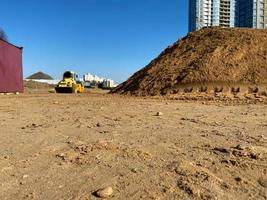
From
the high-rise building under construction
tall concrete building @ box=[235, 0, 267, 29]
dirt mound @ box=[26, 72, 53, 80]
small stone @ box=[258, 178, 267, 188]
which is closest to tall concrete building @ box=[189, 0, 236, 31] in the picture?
the high-rise building under construction

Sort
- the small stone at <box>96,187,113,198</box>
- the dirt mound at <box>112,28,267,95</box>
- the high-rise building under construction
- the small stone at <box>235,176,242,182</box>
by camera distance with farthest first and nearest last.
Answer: the high-rise building under construction
the dirt mound at <box>112,28,267,95</box>
the small stone at <box>235,176,242,182</box>
the small stone at <box>96,187,113,198</box>

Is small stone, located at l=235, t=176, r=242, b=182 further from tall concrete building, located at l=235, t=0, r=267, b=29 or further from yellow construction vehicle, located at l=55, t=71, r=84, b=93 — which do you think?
tall concrete building, located at l=235, t=0, r=267, b=29

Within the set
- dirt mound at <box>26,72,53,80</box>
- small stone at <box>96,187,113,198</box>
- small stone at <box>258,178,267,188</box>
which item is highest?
dirt mound at <box>26,72,53,80</box>

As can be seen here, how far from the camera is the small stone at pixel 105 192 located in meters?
4.14


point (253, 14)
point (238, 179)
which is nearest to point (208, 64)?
point (238, 179)

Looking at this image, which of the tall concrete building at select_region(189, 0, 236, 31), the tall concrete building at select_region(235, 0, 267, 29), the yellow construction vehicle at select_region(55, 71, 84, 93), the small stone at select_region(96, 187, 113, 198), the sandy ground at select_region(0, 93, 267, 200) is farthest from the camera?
the tall concrete building at select_region(189, 0, 236, 31)

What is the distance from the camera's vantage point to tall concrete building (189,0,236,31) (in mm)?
79812

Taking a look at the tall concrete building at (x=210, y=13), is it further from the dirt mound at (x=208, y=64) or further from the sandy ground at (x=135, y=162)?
the sandy ground at (x=135, y=162)

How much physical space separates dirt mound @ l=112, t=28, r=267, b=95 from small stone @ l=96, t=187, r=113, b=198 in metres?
18.0

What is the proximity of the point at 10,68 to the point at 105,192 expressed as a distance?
29.8 metres

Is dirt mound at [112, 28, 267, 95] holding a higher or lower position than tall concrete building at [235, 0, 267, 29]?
lower

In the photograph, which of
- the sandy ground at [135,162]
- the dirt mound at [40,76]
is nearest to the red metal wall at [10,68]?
the sandy ground at [135,162]

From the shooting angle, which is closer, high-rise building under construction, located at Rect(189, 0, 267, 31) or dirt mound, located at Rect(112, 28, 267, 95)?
dirt mound, located at Rect(112, 28, 267, 95)

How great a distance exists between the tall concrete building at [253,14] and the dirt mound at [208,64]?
44.6 metres
